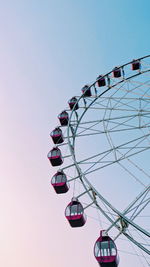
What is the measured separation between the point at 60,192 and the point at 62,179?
2.86ft

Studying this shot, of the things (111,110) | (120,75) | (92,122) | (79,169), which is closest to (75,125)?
(92,122)

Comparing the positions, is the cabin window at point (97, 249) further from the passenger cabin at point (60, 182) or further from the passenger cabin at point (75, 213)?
the passenger cabin at point (60, 182)

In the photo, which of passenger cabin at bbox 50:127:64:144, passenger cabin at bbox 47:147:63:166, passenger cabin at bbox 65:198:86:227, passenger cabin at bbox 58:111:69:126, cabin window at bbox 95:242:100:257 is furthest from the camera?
passenger cabin at bbox 58:111:69:126

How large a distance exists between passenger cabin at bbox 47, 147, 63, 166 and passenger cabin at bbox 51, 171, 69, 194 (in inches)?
64.7

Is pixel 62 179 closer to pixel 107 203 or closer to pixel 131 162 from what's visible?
pixel 131 162

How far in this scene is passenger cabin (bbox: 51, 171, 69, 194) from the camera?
11.6 meters

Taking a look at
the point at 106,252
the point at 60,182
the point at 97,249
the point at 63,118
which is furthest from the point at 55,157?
the point at 106,252

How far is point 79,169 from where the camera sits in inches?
375

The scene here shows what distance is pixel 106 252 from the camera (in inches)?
286

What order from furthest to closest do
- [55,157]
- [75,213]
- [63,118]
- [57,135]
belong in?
[63,118], [57,135], [55,157], [75,213]

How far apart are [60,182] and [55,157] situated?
2.11 meters

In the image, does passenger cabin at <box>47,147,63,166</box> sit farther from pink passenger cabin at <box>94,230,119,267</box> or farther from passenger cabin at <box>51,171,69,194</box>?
pink passenger cabin at <box>94,230,119,267</box>

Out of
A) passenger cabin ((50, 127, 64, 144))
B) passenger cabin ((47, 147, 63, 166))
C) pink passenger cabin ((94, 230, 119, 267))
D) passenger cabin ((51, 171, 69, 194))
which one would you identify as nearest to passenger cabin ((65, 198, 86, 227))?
passenger cabin ((51, 171, 69, 194))

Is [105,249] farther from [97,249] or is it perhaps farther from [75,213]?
[75,213]
